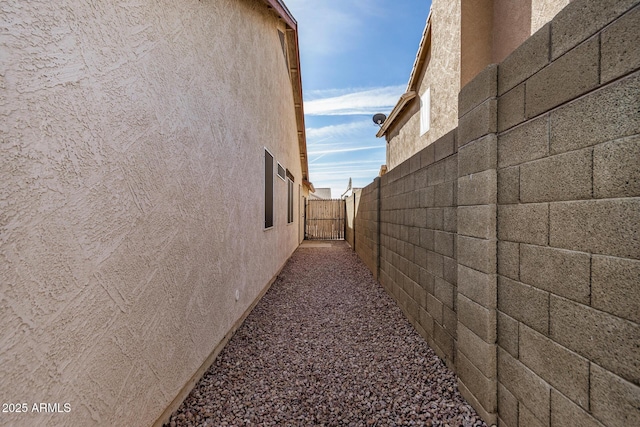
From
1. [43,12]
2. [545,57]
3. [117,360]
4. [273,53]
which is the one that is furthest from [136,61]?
[273,53]

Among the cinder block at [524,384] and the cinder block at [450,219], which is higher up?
the cinder block at [450,219]

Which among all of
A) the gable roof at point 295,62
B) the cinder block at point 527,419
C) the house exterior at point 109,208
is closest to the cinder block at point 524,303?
the cinder block at point 527,419

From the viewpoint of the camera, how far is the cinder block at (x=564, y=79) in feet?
4.14

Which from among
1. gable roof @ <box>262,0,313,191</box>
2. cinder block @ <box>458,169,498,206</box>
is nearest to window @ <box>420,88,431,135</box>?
gable roof @ <box>262,0,313,191</box>

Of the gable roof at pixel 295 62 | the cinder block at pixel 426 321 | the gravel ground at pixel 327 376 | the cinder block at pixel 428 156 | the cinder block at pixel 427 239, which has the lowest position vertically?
the gravel ground at pixel 327 376

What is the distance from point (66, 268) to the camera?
124cm

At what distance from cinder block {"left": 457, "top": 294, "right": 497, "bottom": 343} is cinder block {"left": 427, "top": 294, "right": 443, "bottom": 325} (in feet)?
1.84

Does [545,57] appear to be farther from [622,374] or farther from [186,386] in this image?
[186,386]

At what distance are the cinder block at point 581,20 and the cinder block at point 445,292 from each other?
194cm

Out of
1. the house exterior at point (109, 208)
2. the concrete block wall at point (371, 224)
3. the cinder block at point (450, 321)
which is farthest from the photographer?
the concrete block wall at point (371, 224)

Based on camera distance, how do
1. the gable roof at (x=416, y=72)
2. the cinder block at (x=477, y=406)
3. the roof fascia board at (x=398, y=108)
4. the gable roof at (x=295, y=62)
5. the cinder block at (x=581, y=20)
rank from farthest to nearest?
the roof fascia board at (x=398, y=108)
the gable roof at (x=416, y=72)
the gable roof at (x=295, y=62)
the cinder block at (x=477, y=406)
the cinder block at (x=581, y=20)

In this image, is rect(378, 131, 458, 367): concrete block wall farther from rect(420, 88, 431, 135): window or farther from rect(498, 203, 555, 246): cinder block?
rect(420, 88, 431, 135): window

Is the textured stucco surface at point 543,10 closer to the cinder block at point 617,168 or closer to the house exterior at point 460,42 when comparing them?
the house exterior at point 460,42

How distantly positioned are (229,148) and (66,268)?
2.44m
